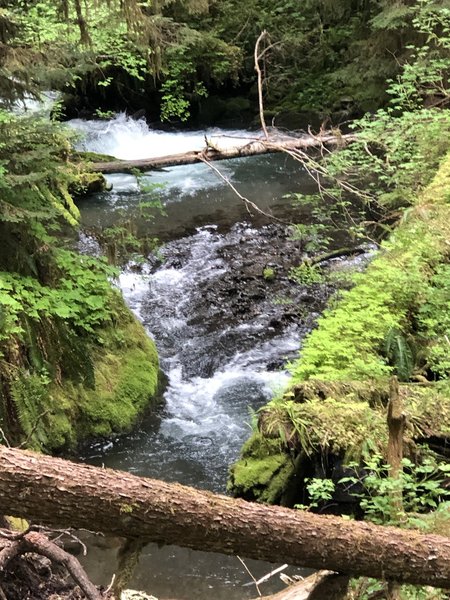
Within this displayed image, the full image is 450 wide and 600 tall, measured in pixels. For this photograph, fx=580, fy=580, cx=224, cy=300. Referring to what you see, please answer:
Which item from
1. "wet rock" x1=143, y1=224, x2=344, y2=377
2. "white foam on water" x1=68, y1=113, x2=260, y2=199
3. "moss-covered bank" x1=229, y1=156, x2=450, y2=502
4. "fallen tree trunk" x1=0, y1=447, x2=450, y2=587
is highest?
"fallen tree trunk" x1=0, y1=447, x2=450, y2=587

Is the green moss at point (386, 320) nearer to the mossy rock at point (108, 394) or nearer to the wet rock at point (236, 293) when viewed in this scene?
the mossy rock at point (108, 394)

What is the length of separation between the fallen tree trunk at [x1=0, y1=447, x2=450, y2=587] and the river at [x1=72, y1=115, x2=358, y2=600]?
2.63 metres

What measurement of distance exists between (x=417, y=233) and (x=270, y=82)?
14.5m

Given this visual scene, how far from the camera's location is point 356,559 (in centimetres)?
235

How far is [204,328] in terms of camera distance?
914cm

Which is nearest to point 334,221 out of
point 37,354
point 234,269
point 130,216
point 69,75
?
point 234,269

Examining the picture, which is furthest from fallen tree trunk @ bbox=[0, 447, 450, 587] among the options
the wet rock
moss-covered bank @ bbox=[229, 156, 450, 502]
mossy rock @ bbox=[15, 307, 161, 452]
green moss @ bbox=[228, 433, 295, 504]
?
the wet rock

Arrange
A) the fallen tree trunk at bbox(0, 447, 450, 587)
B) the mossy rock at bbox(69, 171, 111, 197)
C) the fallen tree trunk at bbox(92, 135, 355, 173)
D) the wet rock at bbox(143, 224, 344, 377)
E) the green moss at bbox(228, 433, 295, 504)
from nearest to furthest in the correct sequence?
the fallen tree trunk at bbox(0, 447, 450, 587), the green moss at bbox(228, 433, 295, 504), the fallen tree trunk at bbox(92, 135, 355, 173), the wet rock at bbox(143, 224, 344, 377), the mossy rock at bbox(69, 171, 111, 197)

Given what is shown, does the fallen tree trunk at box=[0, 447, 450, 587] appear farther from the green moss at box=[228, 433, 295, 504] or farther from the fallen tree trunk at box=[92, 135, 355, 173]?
the fallen tree trunk at box=[92, 135, 355, 173]

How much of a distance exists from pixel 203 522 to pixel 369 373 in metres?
3.28

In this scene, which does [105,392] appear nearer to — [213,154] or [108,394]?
[108,394]

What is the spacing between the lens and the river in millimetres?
5078

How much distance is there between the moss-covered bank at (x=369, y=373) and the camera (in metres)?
4.51

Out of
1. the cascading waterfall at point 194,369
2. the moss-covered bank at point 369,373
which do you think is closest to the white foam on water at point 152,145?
the cascading waterfall at point 194,369
